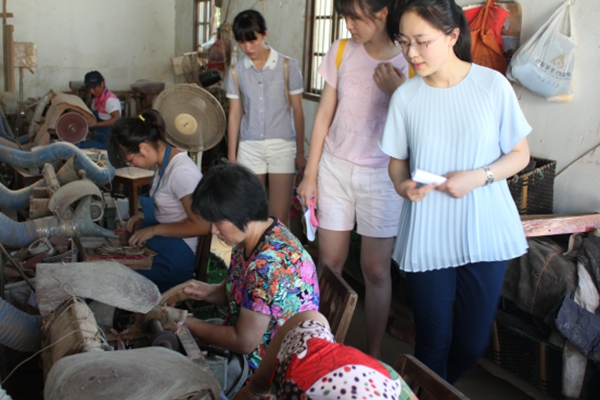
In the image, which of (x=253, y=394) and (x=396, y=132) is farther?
(x=396, y=132)

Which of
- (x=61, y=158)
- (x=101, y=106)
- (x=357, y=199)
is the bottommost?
(x=61, y=158)

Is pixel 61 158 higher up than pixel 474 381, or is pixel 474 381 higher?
pixel 61 158

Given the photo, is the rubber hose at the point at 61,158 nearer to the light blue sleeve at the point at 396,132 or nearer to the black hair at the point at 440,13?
the light blue sleeve at the point at 396,132

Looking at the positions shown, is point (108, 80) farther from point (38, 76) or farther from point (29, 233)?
point (29, 233)

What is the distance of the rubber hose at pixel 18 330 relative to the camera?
1906 mm

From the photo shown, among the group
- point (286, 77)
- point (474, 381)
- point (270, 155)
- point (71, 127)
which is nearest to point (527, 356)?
point (474, 381)

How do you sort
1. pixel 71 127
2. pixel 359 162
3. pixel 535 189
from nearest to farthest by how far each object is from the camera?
pixel 359 162
pixel 535 189
pixel 71 127

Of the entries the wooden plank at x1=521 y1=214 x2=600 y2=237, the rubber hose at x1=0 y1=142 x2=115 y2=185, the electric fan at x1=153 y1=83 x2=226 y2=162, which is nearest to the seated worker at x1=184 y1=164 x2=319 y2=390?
the wooden plank at x1=521 y1=214 x2=600 y2=237

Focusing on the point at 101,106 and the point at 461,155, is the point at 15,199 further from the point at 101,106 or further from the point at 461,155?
the point at 101,106

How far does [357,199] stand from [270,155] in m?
1.20

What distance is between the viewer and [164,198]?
292 cm

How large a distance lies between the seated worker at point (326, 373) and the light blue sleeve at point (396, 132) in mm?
1061

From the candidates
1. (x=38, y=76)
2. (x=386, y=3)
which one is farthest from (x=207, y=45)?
(x=386, y=3)

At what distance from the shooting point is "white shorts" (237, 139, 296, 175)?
3795mm
